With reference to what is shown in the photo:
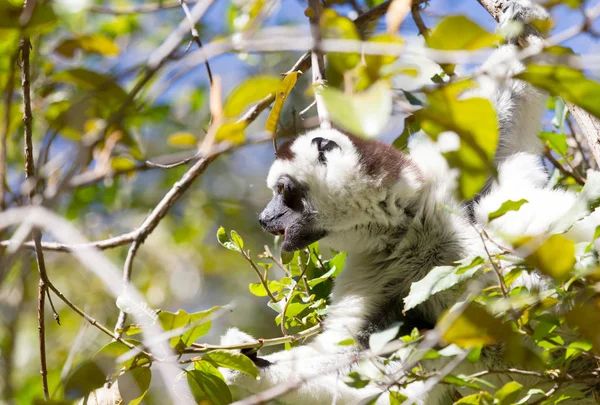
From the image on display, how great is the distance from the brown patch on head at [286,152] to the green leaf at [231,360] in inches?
54.1

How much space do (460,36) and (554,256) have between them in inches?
23.5

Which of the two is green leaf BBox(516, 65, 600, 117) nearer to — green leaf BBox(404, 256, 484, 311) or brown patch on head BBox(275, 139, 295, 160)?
green leaf BBox(404, 256, 484, 311)

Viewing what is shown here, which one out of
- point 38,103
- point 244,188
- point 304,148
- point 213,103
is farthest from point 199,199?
point 213,103

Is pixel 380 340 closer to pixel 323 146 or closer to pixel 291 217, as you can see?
pixel 291 217

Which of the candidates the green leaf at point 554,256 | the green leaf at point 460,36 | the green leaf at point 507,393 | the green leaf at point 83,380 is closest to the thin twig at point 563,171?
the green leaf at point 507,393

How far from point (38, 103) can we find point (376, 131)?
3113mm

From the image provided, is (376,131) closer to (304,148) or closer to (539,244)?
(539,244)

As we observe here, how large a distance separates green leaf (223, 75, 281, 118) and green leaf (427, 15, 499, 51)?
15.0 inches

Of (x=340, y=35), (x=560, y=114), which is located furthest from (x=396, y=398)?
(x=560, y=114)

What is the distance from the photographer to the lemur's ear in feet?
10.5

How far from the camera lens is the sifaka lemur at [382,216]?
110 inches

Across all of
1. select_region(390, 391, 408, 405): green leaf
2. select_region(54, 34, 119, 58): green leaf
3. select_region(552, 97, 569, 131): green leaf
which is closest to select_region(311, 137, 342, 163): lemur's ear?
select_region(552, 97, 569, 131): green leaf

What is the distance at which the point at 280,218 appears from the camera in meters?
3.20

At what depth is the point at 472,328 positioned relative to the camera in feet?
5.29
